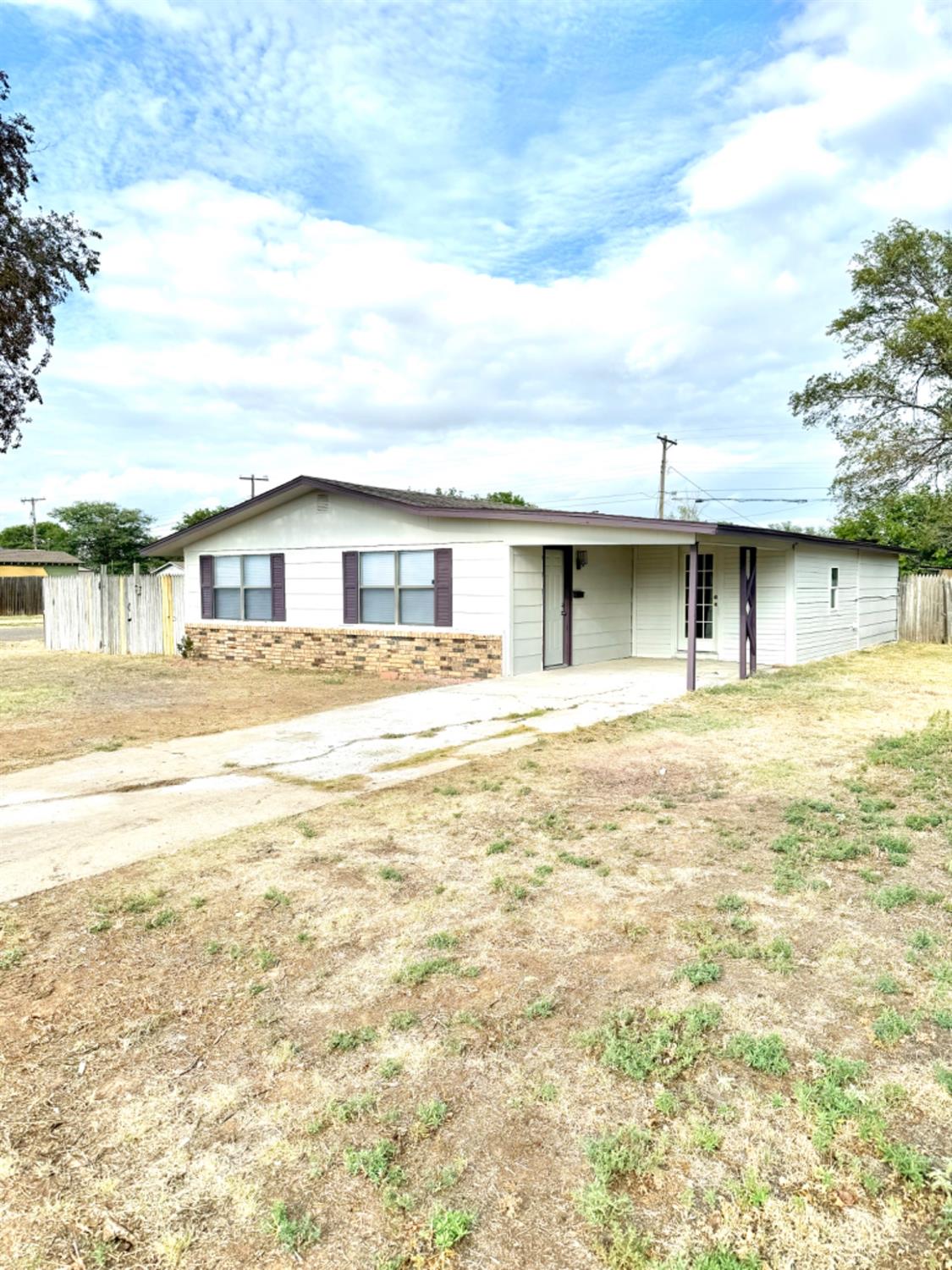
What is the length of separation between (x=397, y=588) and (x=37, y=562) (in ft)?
161

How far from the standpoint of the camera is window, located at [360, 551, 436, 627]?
13836 mm

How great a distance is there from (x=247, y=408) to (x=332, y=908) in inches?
1015

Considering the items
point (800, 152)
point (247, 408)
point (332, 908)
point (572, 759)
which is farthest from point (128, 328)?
point (332, 908)

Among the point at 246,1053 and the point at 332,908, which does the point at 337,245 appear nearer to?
the point at 332,908

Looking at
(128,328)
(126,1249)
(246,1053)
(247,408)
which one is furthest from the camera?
(247,408)

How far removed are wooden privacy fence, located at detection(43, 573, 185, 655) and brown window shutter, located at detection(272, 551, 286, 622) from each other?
9.82ft

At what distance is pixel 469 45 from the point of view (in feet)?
34.9

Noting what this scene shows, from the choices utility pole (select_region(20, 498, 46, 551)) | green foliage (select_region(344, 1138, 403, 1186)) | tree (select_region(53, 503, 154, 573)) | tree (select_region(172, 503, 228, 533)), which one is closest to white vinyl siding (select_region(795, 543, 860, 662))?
green foliage (select_region(344, 1138, 403, 1186))

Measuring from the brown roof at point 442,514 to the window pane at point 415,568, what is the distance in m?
0.84

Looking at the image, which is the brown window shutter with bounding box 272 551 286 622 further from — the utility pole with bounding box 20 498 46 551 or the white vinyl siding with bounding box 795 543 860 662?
the utility pole with bounding box 20 498 46 551

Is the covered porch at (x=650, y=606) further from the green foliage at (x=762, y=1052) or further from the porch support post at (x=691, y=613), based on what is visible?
the green foliage at (x=762, y=1052)

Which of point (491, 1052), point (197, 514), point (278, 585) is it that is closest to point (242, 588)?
point (278, 585)

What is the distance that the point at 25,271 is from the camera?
955 cm

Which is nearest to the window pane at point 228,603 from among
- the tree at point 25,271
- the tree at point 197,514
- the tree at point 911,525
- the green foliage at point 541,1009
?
the tree at point 25,271
